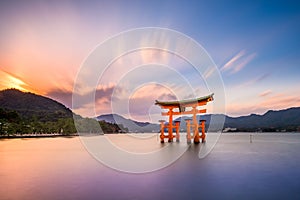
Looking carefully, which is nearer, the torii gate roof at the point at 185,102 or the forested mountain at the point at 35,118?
the torii gate roof at the point at 185,102

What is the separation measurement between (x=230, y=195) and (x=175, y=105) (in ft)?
46.3

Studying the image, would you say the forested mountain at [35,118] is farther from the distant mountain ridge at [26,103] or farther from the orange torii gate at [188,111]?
the orange torii gate at [188,111]

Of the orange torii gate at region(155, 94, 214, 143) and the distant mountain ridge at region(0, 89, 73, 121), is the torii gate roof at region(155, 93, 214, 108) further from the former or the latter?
the distant mountain ridge at region(0, 89, 73, 121)

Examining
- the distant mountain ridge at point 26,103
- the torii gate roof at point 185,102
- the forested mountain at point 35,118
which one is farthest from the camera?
the distant mountain ridge at point 26,103

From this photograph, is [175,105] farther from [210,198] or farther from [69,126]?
[69,126]

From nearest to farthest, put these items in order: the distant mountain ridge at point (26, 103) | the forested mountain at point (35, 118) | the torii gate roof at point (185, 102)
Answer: the torii gate roof at point (185, 102), the forested mountain at point (35, 118), the distant mountain ridge at point (26, 103)

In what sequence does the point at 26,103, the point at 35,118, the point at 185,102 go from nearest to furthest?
the point at 185,102 < the point at 35,118 < the point at 26,103

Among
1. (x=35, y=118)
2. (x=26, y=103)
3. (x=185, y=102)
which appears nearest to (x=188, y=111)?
(x=185, y=102)

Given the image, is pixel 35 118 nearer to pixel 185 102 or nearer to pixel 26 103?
pixel 26 103

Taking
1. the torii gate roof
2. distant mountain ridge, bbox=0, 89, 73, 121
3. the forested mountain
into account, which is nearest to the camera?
the torii gate roof

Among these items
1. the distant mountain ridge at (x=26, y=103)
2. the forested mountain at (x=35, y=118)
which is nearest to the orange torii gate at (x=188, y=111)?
Answer: the forested mountain at (x=35, y=118)

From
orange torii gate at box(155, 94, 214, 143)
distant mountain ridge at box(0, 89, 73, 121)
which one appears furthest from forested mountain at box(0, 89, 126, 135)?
orange torii gate at box(155, 94, 214, 143)

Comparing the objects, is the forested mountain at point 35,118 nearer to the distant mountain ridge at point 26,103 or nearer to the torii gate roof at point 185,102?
the distant mountain ridge at point 26,103

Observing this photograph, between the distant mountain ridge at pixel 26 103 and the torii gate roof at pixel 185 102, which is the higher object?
the distant mountain ridge at pixel 26 103
